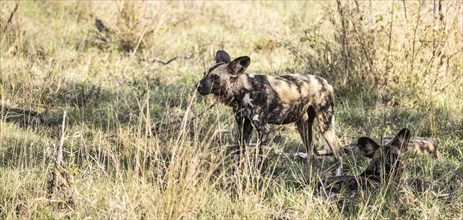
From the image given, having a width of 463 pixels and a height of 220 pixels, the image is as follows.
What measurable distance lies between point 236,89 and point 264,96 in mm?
211

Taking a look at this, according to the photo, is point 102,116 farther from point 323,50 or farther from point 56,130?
point 323,50

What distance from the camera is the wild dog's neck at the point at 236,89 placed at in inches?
195

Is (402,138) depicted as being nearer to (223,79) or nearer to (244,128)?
(244,128)

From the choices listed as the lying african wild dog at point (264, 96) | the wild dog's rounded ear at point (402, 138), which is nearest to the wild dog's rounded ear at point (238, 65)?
the lying african wild dog at point (264, 96)

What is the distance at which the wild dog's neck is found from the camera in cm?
495

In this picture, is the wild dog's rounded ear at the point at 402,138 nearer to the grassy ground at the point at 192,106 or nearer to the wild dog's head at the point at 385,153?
the wild dog's head at the point at 385,153

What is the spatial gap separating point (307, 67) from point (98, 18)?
306cm

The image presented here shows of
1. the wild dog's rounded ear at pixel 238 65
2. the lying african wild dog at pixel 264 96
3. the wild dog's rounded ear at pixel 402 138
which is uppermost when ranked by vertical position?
the wild dog's rounded ear at pixel 238 65

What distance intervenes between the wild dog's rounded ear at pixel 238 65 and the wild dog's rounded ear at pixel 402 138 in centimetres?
105

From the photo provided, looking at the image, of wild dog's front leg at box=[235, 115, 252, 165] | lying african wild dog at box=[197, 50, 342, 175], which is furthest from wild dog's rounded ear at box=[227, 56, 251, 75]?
wild dog's front leg at box=[235, 115, 252, 165]

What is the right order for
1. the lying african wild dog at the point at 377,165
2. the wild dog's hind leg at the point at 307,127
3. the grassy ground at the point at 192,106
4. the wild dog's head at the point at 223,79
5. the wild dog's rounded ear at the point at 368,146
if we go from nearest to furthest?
the grassy ground at the point at 192,106, the lying african wild dog at the point at 377,165, the wild dog's rounded ear at the point at 368,146, the wild dog's head at the point at 223,79, the wild dog's hind leg at the point at 307,127

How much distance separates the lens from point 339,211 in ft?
14.0

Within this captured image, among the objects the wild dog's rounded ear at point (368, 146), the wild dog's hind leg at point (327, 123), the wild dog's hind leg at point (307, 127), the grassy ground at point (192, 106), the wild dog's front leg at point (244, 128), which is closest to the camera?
the grassy ground at point (192, 106)

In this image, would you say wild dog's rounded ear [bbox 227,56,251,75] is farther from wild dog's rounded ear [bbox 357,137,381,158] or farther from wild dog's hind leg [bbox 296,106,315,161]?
wild dog's rounded ear [bbox 357,137,381,158]
